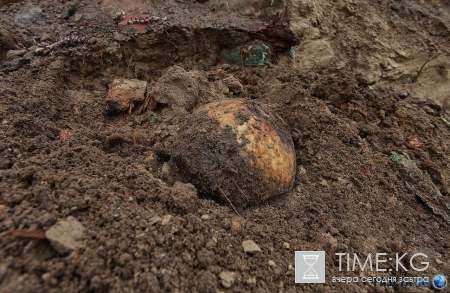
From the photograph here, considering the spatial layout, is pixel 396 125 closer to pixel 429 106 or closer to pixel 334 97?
pixel 334 97

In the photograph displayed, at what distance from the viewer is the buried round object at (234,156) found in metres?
1.75

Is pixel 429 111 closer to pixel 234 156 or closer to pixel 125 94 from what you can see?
pixel 234 156

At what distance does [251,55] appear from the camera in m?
3.07

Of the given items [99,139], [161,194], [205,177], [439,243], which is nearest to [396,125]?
[439,243]

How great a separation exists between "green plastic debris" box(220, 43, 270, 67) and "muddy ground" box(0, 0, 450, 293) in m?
0.04

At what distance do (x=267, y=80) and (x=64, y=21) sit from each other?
2216 millimetres

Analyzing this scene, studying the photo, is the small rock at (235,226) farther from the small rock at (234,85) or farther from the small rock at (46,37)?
the small rock at (46,37)

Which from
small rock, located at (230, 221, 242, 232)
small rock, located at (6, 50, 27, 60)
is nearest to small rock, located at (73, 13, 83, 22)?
small rock, located at (6, 50, 27, 60)

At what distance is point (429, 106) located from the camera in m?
3.22

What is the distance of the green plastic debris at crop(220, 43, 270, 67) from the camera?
306 cm

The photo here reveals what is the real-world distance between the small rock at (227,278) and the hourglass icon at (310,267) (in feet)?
1.22

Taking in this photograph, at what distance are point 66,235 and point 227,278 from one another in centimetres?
73

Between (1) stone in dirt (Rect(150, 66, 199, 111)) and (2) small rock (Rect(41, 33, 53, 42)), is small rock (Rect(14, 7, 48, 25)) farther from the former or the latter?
(1) stone in dirt (Rect(150, 66, 199, 111))

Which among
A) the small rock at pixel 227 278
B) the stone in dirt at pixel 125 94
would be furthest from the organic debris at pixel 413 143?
the stone in dirt at pixel 125 94
